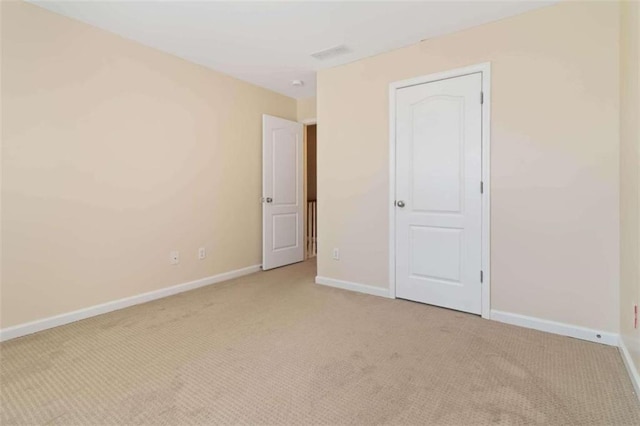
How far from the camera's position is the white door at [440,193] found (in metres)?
2.75

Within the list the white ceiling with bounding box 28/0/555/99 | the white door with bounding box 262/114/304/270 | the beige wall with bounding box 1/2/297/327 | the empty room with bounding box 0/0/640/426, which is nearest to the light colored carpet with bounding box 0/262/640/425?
the empty room with bounding box 0/0/640/426

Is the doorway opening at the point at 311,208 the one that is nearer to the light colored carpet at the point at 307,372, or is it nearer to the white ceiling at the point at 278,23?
the white ceiling at the point at 278,23

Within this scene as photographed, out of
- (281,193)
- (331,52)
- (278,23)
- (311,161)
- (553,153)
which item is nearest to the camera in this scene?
(553,153)

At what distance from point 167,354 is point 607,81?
342cm

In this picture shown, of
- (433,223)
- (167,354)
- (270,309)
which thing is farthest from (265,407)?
(433,223)

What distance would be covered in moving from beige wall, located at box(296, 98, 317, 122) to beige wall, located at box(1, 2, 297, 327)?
1.11 metres

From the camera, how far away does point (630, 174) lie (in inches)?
73.2

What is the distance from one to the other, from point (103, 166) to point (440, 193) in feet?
9.63

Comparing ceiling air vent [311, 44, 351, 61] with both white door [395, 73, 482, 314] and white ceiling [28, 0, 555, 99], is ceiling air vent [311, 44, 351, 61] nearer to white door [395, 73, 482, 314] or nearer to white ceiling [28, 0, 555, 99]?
white ceiling [28, 0, 555, 99]

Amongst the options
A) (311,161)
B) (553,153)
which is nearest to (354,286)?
(553,153)

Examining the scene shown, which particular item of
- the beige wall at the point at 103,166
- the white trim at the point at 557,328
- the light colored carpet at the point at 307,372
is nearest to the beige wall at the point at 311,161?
the beige wall at the point at 103,166

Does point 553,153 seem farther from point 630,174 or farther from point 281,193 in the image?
point 281,193

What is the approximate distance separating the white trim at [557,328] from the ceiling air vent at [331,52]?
8.74 ft

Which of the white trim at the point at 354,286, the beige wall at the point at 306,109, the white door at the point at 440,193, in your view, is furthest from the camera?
the beige wall at the point at 306,109
